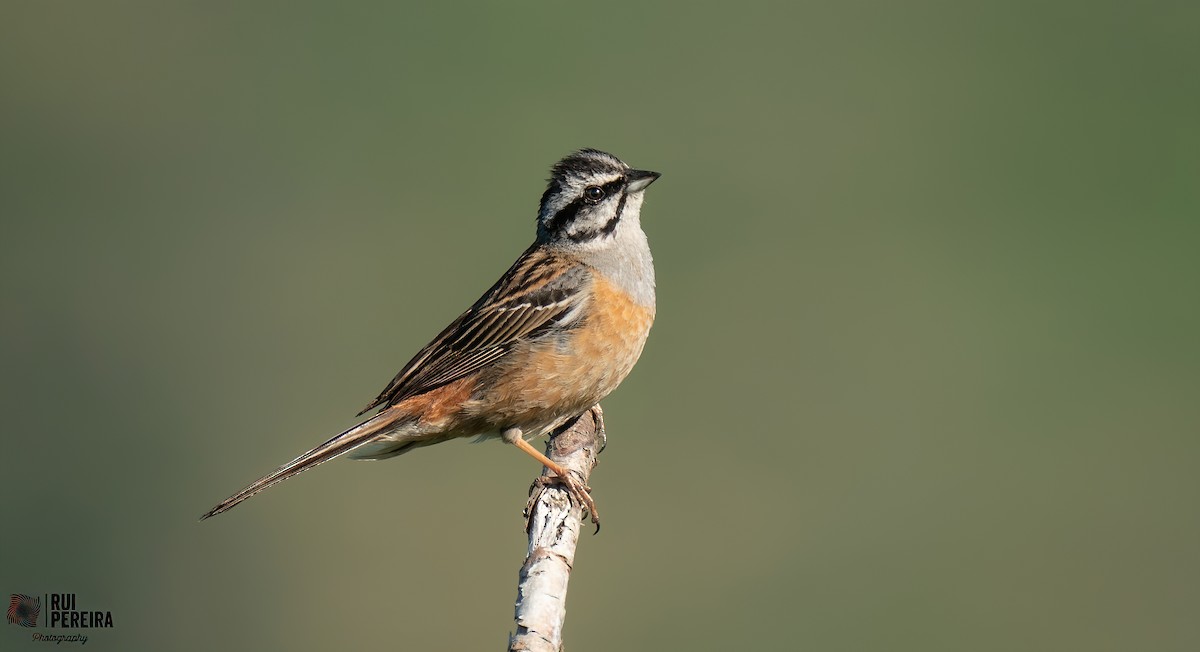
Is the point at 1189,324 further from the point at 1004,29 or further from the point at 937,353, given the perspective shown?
the point at 1004,29

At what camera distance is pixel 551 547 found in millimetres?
→ 5375

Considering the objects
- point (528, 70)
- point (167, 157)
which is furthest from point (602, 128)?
point (167, 157)

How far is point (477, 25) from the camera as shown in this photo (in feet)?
58.8

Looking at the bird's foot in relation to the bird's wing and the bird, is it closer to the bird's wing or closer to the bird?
the bird

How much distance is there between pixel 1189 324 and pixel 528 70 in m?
8.58

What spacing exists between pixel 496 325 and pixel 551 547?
2138 millimetres

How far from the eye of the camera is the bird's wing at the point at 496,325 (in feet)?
23.2

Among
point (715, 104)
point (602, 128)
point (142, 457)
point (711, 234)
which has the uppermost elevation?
point (715, 104)

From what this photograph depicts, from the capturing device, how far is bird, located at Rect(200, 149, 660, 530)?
696 centimetres

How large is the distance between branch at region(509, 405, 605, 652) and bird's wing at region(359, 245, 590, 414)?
64cm

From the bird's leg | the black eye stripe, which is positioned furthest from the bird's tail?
the black eye stripe

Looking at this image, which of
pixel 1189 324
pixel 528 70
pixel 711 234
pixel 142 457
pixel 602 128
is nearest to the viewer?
pixel 142 457

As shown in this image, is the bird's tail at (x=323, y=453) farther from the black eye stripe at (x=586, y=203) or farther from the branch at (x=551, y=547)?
the black eye stripe at (x=586, y=203)

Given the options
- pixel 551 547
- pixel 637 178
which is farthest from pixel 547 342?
pixel 551 547
